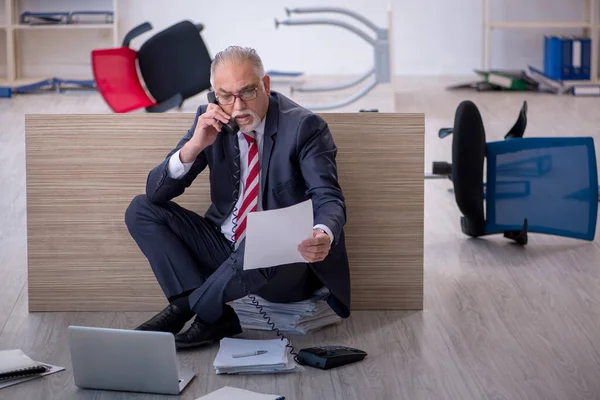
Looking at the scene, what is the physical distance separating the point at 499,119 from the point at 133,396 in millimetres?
4155

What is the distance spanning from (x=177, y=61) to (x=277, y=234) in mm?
3690

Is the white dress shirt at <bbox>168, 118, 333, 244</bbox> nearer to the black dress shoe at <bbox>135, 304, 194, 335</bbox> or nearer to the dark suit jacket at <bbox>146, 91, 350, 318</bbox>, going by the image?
the dark suit jacket at <bbox>146, 91, 350, 318</bbox>

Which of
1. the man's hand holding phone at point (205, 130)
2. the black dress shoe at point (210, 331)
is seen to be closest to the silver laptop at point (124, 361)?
the black dress shoe at point (210, 331)

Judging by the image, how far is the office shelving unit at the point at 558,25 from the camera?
735 cm

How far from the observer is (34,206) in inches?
119

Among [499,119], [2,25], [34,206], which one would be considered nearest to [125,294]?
[34,206]

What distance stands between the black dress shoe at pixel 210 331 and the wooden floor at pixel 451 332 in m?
0.03

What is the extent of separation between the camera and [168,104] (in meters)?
5.74

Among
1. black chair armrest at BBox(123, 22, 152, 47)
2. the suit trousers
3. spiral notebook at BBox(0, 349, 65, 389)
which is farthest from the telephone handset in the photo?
black chair armrest at BBox(123, 22, 152, 47)

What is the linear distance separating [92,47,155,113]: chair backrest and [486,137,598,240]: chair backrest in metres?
2.70

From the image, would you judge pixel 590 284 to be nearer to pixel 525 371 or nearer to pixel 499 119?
pixel 525 371

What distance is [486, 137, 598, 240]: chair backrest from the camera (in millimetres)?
3666

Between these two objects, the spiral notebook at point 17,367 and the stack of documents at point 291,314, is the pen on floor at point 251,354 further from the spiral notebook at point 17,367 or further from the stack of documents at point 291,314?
the spiral notebook at point 17,367

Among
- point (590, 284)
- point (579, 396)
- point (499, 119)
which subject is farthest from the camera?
point (499, 119)
